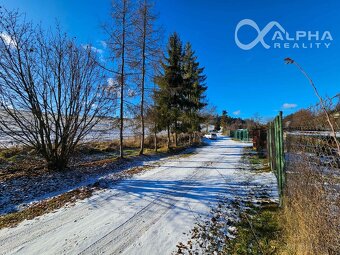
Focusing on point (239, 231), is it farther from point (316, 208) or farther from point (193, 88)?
point (193, 88)

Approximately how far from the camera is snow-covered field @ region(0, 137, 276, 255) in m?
3.12

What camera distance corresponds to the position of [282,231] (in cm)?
338

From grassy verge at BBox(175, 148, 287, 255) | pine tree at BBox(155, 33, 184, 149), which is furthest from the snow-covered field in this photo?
pine tree at BBox(155, 33, 184, 149)

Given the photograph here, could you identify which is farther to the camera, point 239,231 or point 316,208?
point 239,231

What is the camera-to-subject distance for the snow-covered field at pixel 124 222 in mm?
3125

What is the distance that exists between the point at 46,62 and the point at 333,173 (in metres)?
9.12

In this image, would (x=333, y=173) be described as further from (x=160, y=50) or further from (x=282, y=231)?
(x=160, y=50)

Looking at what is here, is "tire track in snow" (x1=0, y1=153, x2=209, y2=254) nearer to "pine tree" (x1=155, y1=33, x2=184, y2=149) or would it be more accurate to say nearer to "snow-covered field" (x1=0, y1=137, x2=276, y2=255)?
"snow-covered field" (x1=0, y1=137, x2=276, y2=255)

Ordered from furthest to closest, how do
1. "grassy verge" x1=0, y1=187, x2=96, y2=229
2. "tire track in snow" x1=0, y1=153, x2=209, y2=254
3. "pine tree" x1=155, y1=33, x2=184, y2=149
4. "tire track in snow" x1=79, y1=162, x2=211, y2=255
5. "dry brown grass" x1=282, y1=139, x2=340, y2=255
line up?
"pine tree" x1=155, y1=33, x2=184, y2=149
"grassy verge" x1=0, y1=187, x2=96, y2=229
"tire track in snow" x1=0, y1=153, x2=209, y2=254
"tire track in snow" x1=79, y1=162, x2=211, y2=255
"dry brown grass" x1=282, y1=139, x2=340, y2=255

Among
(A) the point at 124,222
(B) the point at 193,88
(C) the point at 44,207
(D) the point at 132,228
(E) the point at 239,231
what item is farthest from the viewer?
(B) the point at 193,88

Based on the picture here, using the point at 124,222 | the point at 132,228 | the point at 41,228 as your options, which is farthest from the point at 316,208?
the point at 41,228

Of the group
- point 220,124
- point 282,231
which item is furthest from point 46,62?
point 220,124

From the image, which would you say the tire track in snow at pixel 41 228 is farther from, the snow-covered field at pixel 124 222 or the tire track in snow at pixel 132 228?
the tire track in snow at pixel 132 228

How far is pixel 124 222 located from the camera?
12.8ft
